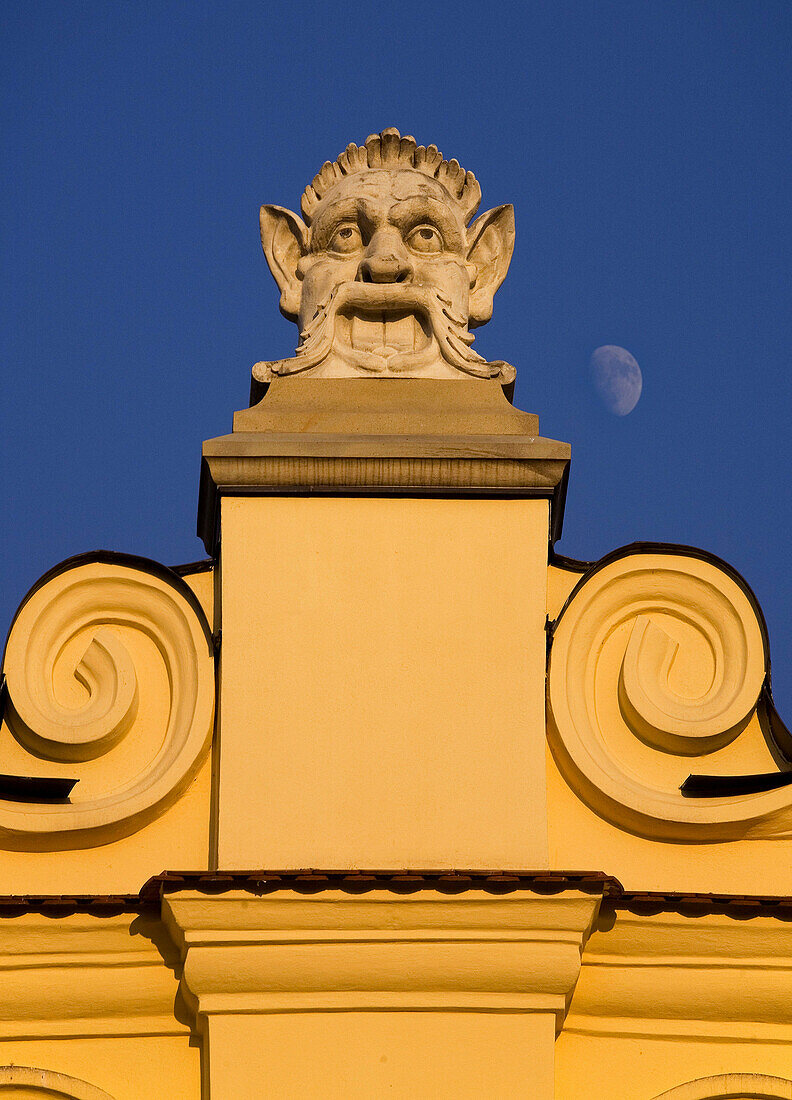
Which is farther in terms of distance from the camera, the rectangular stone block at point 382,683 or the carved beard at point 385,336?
the carved beard at point 385,336

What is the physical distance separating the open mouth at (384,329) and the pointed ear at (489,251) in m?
0.43

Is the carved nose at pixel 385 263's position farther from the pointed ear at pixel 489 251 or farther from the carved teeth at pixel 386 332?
the pointed ear at pixel 489 251

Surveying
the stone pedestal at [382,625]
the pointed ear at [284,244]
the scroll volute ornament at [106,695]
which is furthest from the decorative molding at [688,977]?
the pointed ear at [284,244]

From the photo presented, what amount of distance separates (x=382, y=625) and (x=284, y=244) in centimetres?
240

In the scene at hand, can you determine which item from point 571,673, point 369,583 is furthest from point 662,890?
point 369,583

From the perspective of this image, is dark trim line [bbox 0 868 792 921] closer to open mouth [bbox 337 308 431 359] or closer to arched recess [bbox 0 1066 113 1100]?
arched recess [bbox 0 1066 113 1100]

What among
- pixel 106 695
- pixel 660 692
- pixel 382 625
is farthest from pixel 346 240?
pixel 660 692

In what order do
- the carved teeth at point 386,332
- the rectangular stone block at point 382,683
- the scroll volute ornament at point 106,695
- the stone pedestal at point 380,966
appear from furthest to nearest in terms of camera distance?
the carved teeth at point 386,332 < the scroll volute ornament at point 106,695 < the rectangular stone block at point 382,683 < the stone pedestal at point 380,966

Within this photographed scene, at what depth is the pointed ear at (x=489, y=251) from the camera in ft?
30.4

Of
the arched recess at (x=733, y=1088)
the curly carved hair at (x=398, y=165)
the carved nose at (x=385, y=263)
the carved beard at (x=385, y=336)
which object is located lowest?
the arched recess at (x=733, y=1088)

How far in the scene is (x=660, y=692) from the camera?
26.6ft

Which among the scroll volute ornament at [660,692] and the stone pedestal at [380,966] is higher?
the scroll volute ornament at [660,692]

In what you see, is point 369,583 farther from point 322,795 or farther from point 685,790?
point 685,790

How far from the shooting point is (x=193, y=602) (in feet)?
27.0
